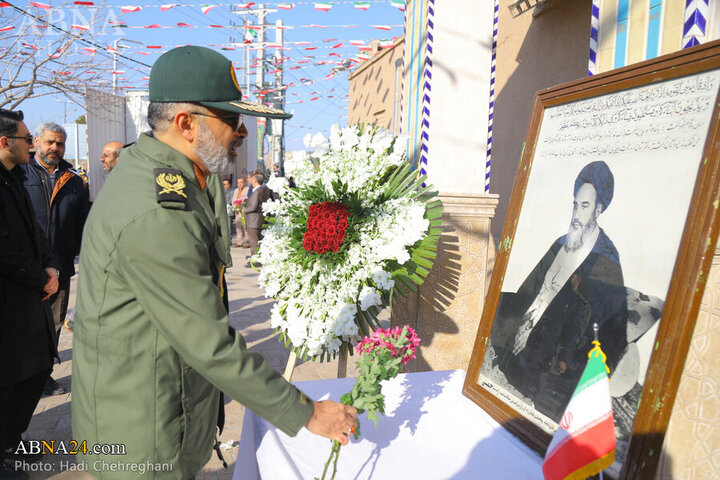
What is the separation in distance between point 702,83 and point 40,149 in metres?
4.92

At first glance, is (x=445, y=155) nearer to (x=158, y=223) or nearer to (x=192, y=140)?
(x=192, y=140)

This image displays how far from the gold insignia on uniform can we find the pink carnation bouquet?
818 millimetres

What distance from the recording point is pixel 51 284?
329cm

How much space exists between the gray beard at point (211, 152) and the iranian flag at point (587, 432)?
1.21 m

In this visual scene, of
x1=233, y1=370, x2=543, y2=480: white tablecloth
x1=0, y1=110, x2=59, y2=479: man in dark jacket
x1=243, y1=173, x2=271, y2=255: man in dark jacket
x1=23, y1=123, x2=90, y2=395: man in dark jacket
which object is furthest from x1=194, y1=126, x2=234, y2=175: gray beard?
x1=243, y1=173, x2=271, y2=255: man in dark jacket

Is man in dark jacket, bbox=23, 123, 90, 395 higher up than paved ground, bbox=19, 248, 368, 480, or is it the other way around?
man in dark jacket, bbox=23, 123, 90, 395

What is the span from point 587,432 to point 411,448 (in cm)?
77

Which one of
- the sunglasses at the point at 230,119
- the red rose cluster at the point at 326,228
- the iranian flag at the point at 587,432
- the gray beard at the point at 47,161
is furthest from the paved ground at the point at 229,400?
the gray beard at the point at 47,161

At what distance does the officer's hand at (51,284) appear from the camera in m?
3.21

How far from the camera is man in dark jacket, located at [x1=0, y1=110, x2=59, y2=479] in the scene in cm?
293

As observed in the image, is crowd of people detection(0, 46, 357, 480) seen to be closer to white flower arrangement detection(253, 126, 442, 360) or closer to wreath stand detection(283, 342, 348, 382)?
white flower arrangement detection(253, 126, 442, 360)

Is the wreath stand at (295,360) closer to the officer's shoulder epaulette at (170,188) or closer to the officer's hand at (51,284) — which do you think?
the officer's shoulder epaulette at (170,188)

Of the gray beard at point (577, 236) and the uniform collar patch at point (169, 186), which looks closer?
the uniform collar patch at point (169, 186)

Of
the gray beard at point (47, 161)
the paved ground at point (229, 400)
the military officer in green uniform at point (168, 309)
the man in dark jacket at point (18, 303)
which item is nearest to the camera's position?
the military officer in green uniform at point (168, 309)
